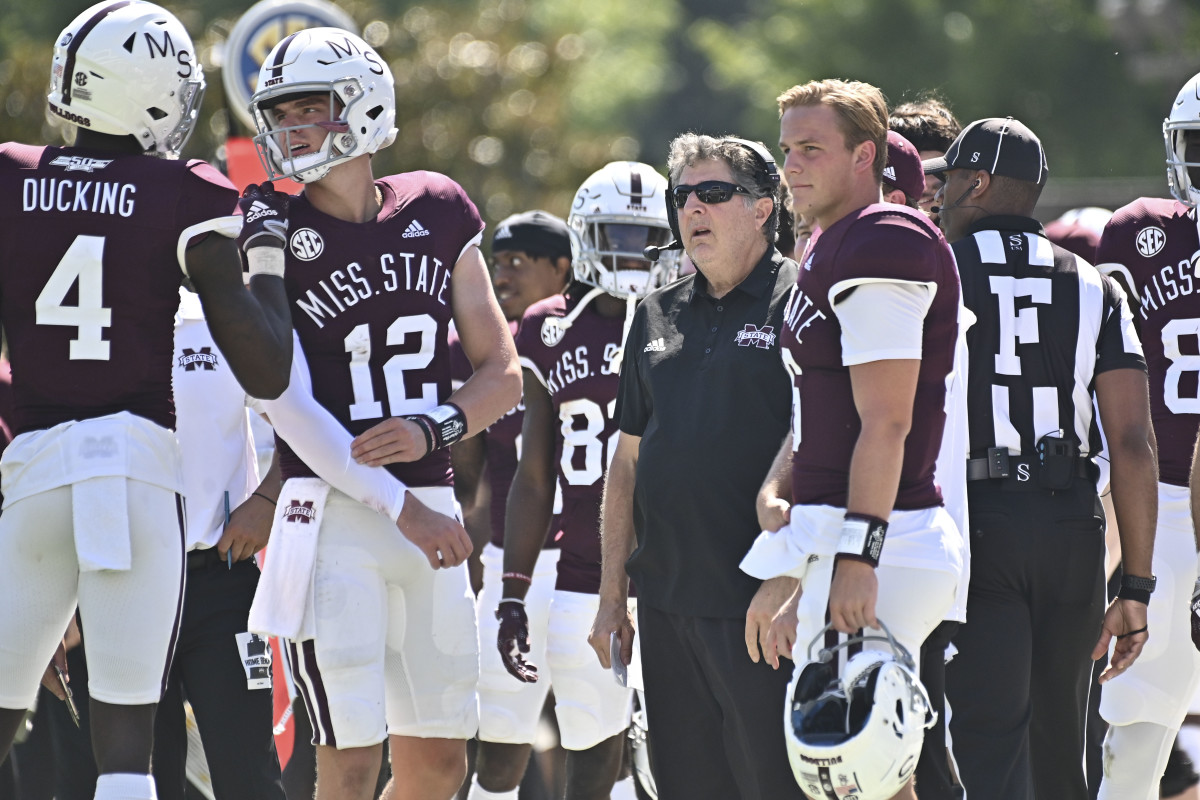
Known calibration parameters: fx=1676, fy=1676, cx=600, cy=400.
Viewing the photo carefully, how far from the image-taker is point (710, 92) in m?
48.2

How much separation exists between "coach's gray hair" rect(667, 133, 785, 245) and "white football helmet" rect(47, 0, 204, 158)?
1.40m

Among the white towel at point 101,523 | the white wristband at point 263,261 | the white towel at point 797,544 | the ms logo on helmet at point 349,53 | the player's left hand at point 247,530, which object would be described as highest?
the ms logo on helmet at point 349,53

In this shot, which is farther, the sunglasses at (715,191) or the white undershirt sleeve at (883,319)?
the sunglasses at (715,191)

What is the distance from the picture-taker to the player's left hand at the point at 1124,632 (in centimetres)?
518

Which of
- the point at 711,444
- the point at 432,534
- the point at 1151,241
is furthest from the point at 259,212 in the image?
the point at 1151,241

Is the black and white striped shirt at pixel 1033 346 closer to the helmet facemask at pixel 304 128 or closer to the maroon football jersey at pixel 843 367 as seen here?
the maroon football jersey at pixel 843 367

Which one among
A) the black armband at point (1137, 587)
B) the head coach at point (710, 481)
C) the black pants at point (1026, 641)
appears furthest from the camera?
the black armband at point (1137, 587)

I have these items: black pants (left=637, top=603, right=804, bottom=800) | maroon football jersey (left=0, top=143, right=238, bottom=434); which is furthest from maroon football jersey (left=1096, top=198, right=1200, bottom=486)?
maroon football jersey (left=0, top=143, right=238, bottom=434)

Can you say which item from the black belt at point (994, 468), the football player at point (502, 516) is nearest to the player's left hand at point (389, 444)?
the football player at point (502, 516)

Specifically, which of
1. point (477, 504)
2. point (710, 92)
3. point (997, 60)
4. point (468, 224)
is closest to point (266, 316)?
point (468, 224)

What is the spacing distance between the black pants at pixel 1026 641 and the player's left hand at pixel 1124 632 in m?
0.06

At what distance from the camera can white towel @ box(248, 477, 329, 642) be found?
4.81m

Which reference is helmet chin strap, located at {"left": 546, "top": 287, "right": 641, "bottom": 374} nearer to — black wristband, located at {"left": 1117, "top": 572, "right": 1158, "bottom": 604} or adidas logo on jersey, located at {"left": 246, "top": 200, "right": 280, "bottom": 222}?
adidas logo on jersey, located at {"left": 246, "top": 200, "right": 280, "bottom": 222}

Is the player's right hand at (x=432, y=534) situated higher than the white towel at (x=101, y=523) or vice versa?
the white towel at (x=101, y=523)
